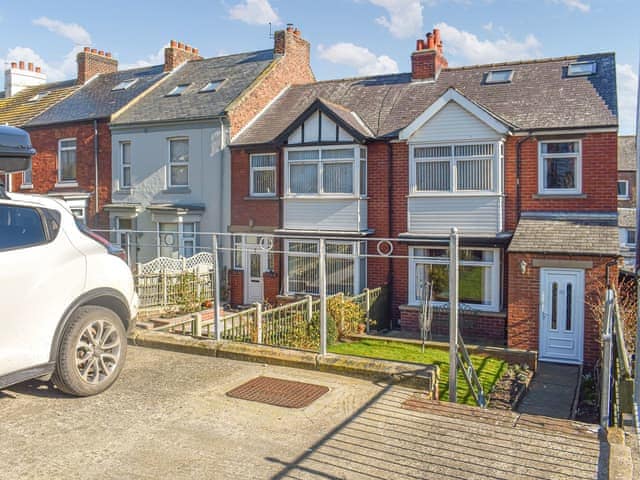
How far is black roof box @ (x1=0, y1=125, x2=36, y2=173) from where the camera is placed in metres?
6.37

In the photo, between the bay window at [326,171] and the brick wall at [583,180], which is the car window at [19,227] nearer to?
the bay window at [326,171]

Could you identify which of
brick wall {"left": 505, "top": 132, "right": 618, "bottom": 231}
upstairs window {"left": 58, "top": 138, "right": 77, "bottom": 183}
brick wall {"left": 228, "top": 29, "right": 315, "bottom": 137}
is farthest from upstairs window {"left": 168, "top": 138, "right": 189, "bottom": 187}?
brick wall {"left": 505, "top": 132, "right": 618, "bottom": 231}

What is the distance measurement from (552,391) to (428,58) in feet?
38.3

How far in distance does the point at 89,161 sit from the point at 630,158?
3915 cm

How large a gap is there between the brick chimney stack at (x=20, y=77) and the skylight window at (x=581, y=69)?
24962 mm

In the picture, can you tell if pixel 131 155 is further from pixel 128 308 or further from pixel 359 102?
pixel 128 308

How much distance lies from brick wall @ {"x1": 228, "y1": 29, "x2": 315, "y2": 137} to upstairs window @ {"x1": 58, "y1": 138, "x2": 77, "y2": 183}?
7.48m

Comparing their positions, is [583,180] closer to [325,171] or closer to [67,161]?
[325,171]

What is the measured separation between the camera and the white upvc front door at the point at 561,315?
1346 centimetres

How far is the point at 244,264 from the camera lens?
19.8 m

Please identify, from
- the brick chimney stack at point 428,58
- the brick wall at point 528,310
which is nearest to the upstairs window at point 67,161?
the brick chimney stack at point 428,58

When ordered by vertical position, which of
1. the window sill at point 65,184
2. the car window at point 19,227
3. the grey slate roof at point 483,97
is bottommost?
the car window at point 19,227

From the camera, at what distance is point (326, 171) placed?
57.8 feet

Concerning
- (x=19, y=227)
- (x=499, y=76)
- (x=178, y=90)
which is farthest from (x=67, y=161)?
(x=19, y=227)
